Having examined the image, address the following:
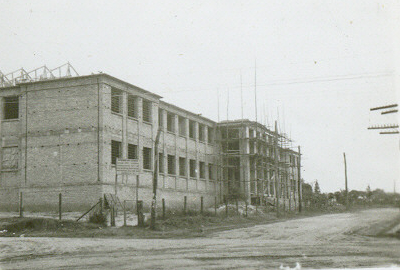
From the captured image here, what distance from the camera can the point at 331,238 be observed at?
18.0 m

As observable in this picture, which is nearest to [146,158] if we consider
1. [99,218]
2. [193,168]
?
[193,168]

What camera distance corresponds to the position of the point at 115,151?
32625 mm

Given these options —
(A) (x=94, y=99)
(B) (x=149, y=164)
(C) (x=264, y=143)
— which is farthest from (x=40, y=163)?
(C) (x=264, y=143)

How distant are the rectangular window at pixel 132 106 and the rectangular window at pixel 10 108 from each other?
7.49 meters

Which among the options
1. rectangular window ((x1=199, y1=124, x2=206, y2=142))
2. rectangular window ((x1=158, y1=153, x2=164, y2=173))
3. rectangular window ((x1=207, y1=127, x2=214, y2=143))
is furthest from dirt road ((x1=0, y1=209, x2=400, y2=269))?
rectangular window ((x1=207, y1=127, x2=214, y2=143))

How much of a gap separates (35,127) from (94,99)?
442 cm

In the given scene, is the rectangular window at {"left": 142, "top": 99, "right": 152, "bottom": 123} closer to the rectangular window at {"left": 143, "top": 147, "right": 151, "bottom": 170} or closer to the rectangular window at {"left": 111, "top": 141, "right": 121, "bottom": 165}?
the rectangular window at {"left": 143, "top": 147, "right": 151, "bottom": 170}

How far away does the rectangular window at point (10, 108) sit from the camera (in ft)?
111

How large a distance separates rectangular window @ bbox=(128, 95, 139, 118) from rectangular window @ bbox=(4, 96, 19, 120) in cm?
749

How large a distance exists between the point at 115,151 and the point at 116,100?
3495 mm

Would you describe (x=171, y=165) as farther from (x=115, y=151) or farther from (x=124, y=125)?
(x=115, y=151)

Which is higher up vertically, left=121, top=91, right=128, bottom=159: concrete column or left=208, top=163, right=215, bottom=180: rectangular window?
left=121, top=91, right=128, bottom=159: concrete column

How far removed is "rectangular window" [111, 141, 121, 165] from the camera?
106 ft

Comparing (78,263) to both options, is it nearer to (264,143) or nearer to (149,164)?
(149,164)
